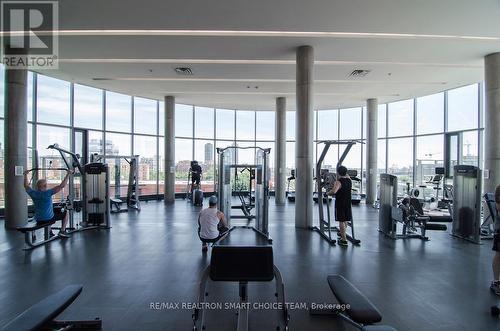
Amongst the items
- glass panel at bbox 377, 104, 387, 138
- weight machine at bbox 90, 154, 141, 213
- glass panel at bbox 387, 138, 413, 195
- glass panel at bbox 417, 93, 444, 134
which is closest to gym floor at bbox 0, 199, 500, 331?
weight machine at bbox 90, 154, 141, 213

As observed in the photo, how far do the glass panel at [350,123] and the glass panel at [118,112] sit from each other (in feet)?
33.3

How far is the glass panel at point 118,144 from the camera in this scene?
10.5 meters

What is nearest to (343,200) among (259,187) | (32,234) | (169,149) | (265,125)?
(259,187)

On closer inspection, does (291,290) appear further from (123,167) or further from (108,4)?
(123,167)

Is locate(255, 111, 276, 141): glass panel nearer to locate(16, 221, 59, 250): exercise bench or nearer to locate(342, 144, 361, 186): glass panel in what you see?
locate(342, 144, 361, 186): glass panel

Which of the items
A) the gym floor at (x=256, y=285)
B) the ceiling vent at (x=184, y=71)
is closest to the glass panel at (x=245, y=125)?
the ceiling vent at (x=184, y=71)

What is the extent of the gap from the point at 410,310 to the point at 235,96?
9320 mm

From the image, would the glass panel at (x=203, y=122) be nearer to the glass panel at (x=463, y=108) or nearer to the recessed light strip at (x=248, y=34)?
the recessed light strip at (x=248, y=34)

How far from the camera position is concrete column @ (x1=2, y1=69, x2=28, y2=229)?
6.16 meters

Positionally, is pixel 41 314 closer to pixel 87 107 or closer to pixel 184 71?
pixel 184 71

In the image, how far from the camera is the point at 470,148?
8812mm

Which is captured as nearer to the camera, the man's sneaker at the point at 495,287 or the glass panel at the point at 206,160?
the man's sneaker at the point at 495,287

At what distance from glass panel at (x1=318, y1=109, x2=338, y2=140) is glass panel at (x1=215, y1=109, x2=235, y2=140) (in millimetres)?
4641

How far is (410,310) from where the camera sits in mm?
2850
